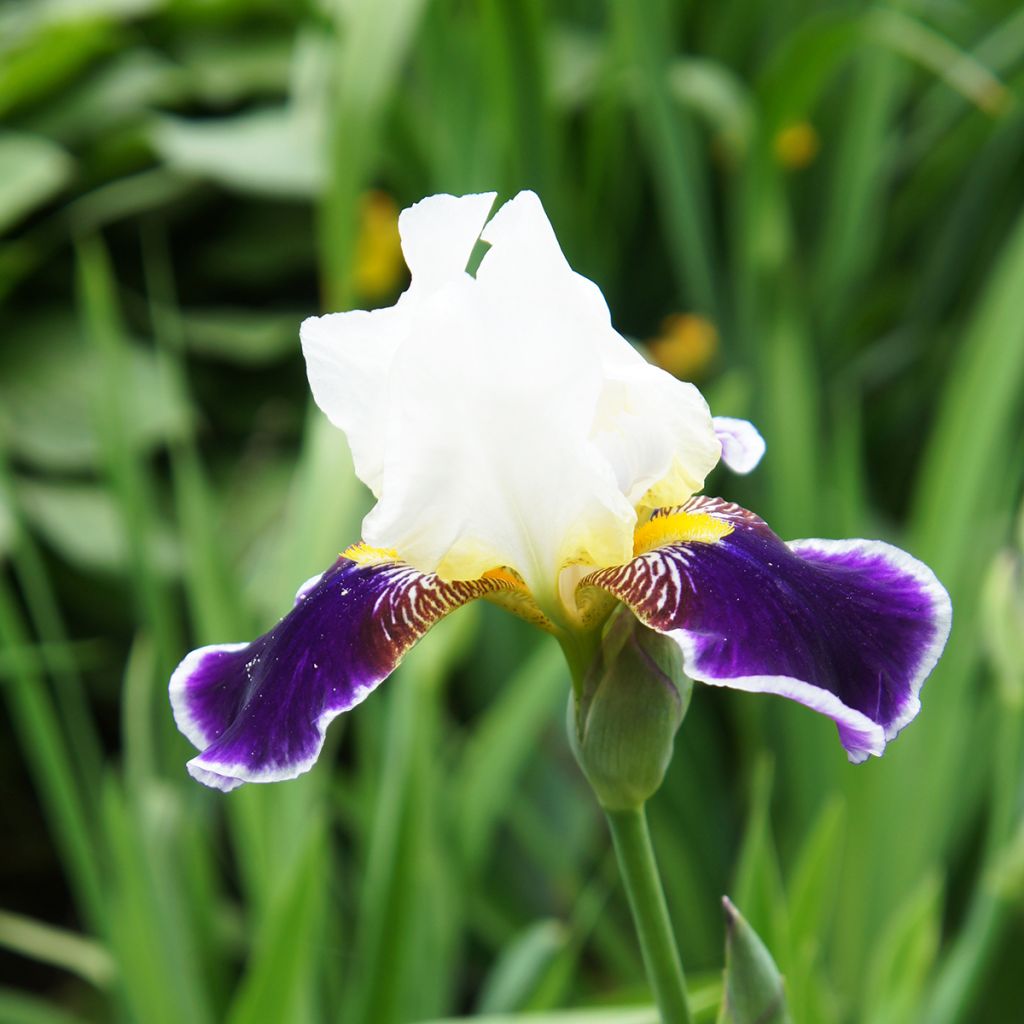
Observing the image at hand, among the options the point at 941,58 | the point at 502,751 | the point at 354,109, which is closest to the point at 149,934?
the point at 502,751

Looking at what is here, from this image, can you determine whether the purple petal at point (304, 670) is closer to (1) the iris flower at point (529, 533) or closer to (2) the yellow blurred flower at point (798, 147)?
(1) the iris flower at point (529, 533)

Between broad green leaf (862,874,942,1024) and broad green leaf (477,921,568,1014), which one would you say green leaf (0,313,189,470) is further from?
broad green leaf (862,874,942,1024)

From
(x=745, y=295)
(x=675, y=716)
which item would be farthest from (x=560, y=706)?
(x=675, y=716)

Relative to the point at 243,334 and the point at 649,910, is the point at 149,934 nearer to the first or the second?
the point at 649,910

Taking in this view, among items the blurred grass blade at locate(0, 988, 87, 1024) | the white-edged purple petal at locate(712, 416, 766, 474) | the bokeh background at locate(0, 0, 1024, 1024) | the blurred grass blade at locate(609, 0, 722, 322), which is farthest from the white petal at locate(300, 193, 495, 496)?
the blurred grass blade at locate(609, 0, 722, 322)

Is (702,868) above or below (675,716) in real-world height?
below

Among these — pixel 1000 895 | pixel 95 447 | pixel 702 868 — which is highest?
pixel 95 447

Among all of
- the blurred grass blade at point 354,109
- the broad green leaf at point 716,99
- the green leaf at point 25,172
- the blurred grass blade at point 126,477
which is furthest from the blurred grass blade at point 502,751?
the green leaf at point 25,172

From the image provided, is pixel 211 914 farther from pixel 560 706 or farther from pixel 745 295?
pixel 745 295
